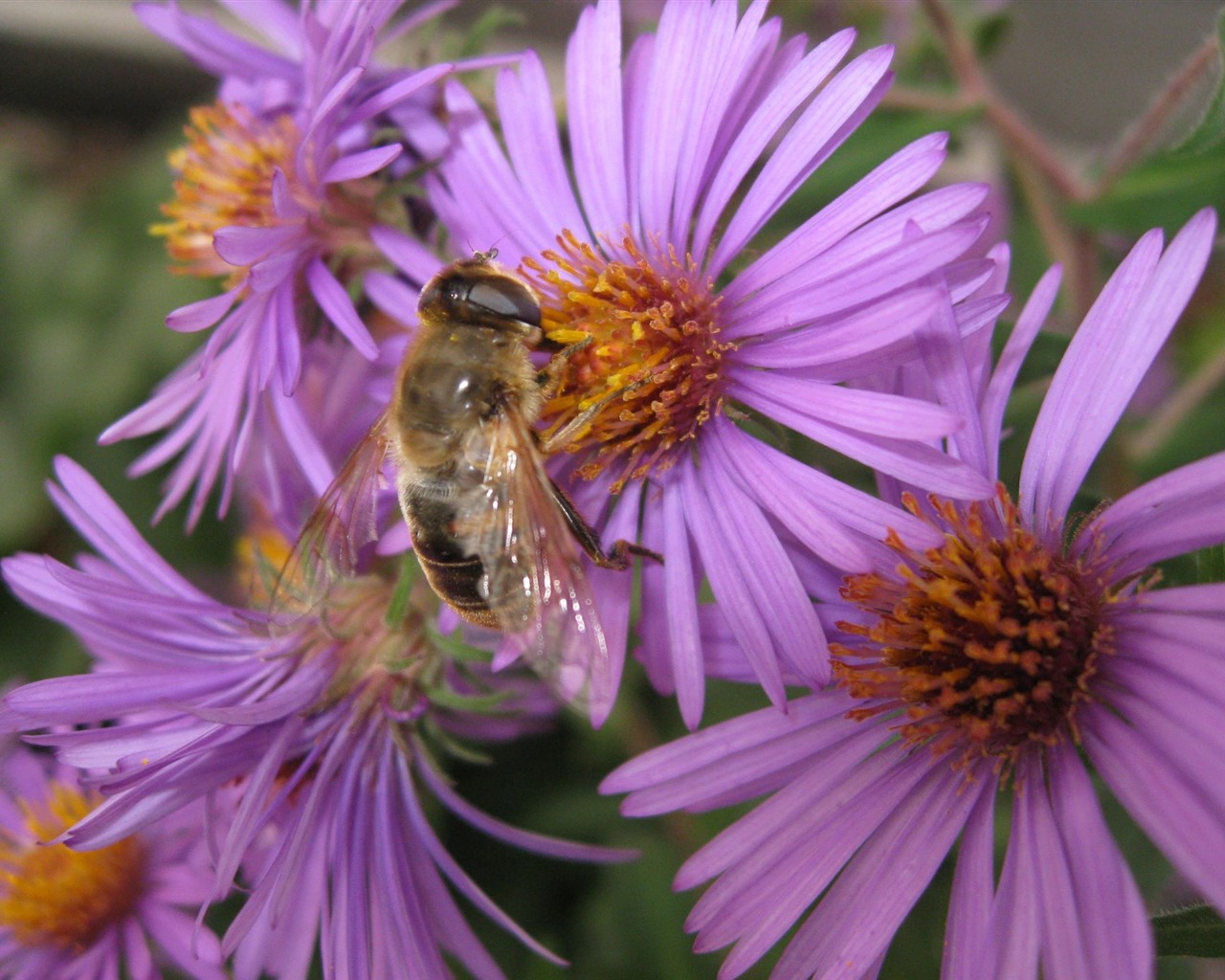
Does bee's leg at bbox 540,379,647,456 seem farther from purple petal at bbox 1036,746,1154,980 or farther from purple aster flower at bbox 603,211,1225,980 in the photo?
purple petal at bbox 1036,746,1154,980

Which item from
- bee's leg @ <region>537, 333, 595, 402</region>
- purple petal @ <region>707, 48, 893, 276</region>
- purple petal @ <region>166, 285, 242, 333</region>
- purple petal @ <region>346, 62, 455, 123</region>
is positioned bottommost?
bee's leg @ <region>537, 333, 595, 402</region>

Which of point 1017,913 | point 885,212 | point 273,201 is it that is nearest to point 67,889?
point 273,201

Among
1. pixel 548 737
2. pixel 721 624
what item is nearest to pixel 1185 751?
pixel 721 624

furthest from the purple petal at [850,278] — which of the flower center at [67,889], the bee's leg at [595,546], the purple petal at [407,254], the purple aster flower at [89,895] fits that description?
the flower center at [67,889]

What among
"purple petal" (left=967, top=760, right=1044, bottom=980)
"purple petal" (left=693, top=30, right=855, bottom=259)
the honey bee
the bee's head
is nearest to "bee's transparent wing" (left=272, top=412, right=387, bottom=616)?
the honey bee

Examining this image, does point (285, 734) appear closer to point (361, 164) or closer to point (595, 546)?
point (595, 546)

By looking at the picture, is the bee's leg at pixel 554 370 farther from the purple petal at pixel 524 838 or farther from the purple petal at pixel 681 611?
the purple petal at pixel 524 838
